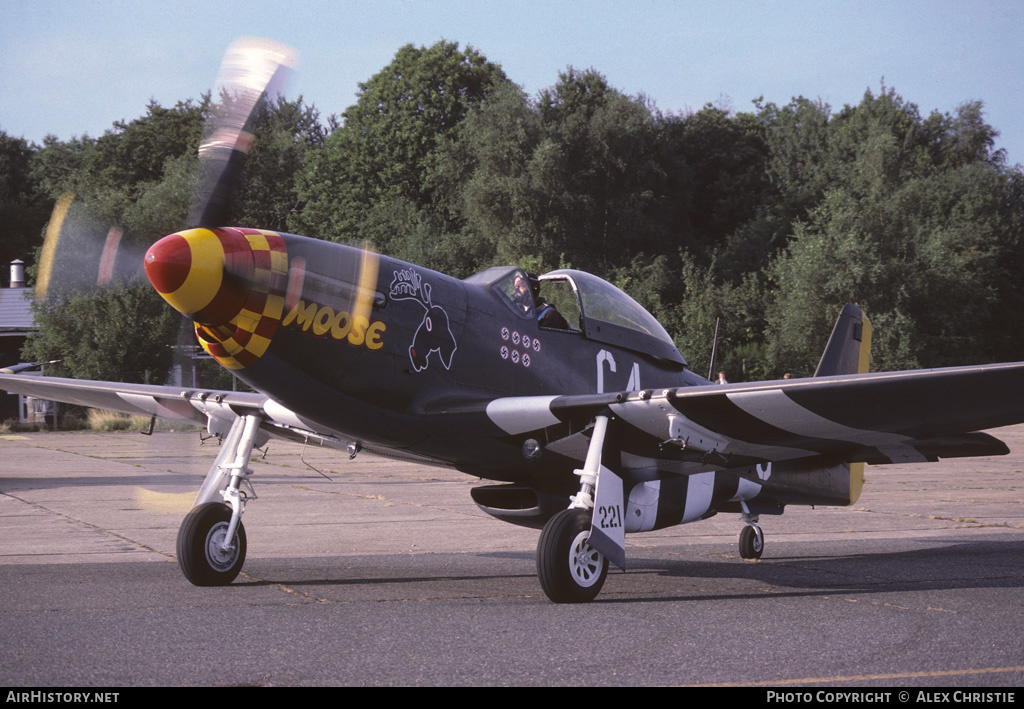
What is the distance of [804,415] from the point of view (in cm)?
674

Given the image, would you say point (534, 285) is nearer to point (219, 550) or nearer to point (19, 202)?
point (219, 550)

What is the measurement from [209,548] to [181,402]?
2.31 meters

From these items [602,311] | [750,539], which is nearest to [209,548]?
[602,311]

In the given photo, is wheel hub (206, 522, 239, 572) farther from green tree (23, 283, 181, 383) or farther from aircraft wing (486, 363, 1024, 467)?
green tree (23, 283, 181, 383)

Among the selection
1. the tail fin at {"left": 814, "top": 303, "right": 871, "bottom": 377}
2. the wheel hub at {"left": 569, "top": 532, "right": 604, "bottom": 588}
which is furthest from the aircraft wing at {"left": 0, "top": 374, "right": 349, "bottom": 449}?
the tail fin at {"left": 814, "top": 303, "right": 871, "bottom": 377}

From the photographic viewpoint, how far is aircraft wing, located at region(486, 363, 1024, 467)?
6.25 m

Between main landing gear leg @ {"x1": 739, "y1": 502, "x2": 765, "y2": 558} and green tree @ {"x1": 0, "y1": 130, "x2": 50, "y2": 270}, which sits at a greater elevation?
green tree @ {"x1": 0, "y1": 130, "x2": 50, "y2": 270}

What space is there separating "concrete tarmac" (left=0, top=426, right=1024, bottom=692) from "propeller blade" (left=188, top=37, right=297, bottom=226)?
10.0ft

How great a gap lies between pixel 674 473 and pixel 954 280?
1707 inches

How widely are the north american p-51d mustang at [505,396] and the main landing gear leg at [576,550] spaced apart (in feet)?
0.05

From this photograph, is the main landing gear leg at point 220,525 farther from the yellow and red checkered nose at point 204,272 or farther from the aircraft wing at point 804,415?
the aircraft wing at point 804,415

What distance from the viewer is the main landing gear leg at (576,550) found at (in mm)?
6570

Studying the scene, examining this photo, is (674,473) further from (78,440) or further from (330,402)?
(78,440)

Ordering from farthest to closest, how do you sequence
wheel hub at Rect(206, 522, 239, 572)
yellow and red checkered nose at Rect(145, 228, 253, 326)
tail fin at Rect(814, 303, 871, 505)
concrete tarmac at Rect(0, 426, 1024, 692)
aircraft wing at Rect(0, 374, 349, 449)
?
tail fin at Rect(814, 303, 871, 505), aircraft wing at Rect(0, 374, 349, 449), wheel hub at Rect(206, 522, 239, 572), yellow and red checkered nose at Rect(145, 228, 253, 326), concrete tarmac at Rect(0, 426, 1024, 692)
